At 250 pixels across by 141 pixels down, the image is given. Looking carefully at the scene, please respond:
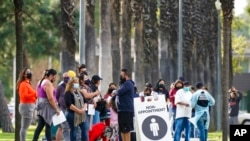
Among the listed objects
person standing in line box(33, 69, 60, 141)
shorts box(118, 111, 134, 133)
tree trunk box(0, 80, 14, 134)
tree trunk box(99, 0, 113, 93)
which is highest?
tree trunk box(99, 0, 113, 93)

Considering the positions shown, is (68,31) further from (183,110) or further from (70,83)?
(70,83)

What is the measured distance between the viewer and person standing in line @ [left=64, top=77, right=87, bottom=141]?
2817cm

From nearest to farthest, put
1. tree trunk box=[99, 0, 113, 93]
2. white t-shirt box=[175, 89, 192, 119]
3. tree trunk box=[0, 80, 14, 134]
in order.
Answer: white t-shirt box=[175, 89, 192, 119]
tree trunk box=[99, 0, 113, 93]
tree trunk box=[0, 80, 14, 134]

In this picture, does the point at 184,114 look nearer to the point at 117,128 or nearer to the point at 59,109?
the point at 117,128

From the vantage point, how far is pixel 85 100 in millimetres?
29500

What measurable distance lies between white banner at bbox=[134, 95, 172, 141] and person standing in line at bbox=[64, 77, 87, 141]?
5.32 ft

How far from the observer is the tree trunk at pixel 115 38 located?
1841 inches

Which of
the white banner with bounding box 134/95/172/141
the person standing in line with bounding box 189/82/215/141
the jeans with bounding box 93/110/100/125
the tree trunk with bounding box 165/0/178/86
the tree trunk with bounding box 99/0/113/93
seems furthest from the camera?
the tree trunk with bounding box 165/0/178/86

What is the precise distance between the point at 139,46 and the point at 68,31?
14133 millimetres

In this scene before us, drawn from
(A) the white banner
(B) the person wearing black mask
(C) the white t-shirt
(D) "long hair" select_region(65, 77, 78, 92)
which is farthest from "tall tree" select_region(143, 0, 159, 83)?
(D) "long hair" select_region(65, 77, 78, 92)

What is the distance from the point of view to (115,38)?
153 feet

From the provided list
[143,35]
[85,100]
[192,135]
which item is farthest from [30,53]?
[85,100]

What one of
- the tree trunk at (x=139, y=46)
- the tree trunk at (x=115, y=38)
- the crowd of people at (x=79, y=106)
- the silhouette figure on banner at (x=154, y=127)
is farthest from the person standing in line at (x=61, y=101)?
the tree trunk at (x=139, y=46)

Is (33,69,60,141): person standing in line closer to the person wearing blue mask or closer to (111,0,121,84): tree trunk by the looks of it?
the person wearing blue mask
